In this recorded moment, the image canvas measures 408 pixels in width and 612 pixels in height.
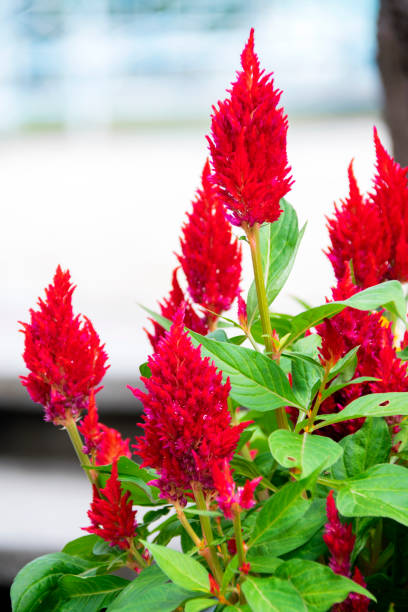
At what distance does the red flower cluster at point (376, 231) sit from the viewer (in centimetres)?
57

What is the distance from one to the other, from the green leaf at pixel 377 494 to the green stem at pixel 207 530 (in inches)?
3.0

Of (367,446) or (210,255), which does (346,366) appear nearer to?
(367,446)

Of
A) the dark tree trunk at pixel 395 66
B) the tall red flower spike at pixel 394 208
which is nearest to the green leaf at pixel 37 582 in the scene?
the tall red flower spike at pixel 394 208

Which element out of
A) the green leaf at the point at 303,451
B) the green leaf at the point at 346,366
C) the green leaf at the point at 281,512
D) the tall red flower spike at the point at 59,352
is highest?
the tall red flower spike at the point at 59,352

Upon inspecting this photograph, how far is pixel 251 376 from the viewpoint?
0.47 metres

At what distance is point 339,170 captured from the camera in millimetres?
5215

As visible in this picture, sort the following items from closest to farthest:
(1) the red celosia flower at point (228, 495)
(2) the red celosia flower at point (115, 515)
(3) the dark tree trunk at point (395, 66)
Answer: (1) the red celosia flower at point (228, 495) < (2) the red celosia flower at point (115, 515) < (3) the dark tree trunk at point (395, 66)

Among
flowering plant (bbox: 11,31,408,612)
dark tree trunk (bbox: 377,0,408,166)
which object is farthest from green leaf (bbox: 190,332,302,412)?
dark tree trunk (bbox: 377,0,408,166)

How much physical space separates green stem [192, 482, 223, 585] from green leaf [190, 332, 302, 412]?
6cm

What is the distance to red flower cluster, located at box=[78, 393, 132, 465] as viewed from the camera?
0.57 metres

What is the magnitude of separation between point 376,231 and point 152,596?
300mm

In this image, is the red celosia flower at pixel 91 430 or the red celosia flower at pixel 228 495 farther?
the red celosia flower at pixel 91 430

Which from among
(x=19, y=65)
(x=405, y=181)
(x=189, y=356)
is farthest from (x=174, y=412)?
(x=19, y=65)

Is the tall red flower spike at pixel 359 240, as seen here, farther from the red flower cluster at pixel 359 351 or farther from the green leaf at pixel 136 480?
Answer: the green leaf at pixel 136 480
